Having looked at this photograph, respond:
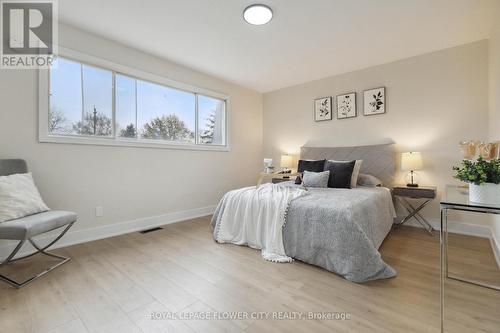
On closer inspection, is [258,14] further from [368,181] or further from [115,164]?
[368,181]

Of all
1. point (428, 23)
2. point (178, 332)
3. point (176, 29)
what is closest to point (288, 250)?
point (178, 332)

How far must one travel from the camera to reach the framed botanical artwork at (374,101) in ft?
11.9

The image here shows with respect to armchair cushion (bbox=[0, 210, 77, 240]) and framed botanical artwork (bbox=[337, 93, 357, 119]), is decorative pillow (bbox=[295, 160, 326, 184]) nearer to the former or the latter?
framed botanical artwork (bbox=[337, 93, 357, 119])

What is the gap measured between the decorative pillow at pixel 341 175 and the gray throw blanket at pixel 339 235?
0.68m

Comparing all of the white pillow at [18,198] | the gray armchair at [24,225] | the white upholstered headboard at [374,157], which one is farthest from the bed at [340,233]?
the white pillow at [18,198]

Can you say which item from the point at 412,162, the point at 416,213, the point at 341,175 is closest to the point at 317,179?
the point at 341,175

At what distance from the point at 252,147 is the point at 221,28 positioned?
274 centimetres

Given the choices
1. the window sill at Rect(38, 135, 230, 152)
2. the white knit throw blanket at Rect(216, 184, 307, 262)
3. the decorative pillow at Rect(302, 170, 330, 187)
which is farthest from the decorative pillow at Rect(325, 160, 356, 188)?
the window sill at Rect(38, 135, 230, 152)

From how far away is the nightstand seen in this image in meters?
2.91

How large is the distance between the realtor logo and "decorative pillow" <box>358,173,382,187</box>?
4296 millimetres

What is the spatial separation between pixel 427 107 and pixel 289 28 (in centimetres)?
237

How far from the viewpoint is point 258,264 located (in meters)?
2.14

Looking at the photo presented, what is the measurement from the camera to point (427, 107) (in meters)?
3.27

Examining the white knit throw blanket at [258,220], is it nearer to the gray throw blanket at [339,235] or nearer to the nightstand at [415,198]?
the gray throw blanket at [339,235]
